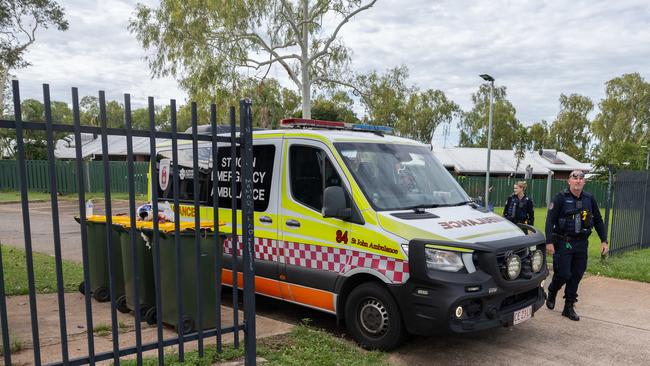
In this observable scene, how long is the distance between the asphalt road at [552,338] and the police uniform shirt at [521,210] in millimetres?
1836

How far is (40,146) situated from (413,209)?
3576 cm

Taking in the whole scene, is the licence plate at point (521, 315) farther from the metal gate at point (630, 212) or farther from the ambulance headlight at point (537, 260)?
the metal gate at point (630, 212)

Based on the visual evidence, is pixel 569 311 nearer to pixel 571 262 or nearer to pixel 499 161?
pixel 571 262

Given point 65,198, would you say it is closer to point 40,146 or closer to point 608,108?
point 40,146

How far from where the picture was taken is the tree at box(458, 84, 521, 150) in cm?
5366

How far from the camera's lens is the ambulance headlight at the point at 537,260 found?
191 inches

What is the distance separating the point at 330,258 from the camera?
494cm

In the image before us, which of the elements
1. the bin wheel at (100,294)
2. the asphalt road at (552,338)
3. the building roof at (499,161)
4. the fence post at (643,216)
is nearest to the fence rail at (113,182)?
the building roof at (499,161)

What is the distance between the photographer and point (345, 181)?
489 centimetres

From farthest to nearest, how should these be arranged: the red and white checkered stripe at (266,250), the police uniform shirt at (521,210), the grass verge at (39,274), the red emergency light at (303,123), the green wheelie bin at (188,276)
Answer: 1. the police uniform shirt at (521,210)
2. the grass verge at (39,274)
3. the red emergency light at (303,123)
4. the red and white checkered stripe at (266,250)
5. the green wheelie bin at (188,276)

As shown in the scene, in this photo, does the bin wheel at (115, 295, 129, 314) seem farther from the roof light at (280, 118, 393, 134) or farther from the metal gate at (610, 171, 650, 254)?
the metal gate at (610, 171, 650, 254)

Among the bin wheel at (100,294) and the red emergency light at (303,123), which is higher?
the red emergency light at (303,123)

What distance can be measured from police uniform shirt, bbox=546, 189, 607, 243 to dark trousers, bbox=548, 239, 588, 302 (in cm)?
11

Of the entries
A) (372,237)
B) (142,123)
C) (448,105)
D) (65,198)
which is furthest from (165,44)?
(142,123)
